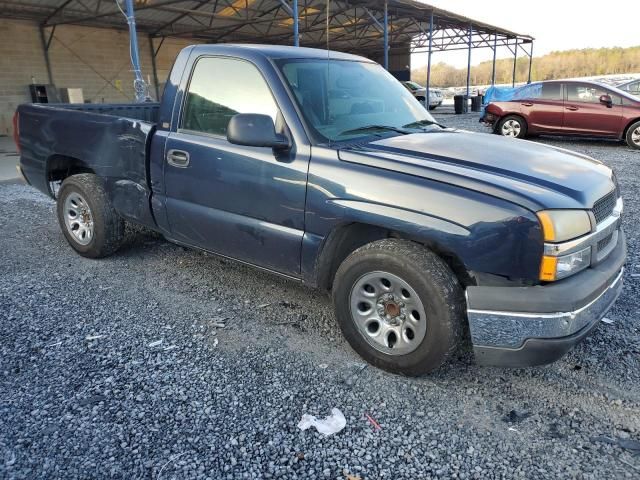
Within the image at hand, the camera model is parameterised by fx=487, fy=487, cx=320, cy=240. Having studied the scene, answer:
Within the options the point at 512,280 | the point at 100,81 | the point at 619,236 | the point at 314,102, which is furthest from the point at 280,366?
the point at 100,81

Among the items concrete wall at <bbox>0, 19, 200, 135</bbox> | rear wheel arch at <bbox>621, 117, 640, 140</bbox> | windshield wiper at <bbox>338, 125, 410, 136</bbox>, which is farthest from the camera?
concrete wall at <bbox>0, 19, 200, 135</bbox>

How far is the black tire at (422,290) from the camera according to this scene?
2.54 m

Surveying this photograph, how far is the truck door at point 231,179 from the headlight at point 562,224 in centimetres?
136

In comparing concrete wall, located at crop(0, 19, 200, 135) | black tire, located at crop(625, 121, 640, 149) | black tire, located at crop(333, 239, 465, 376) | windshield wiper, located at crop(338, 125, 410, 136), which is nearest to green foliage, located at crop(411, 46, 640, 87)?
concrete wall, located at crop(0, 19, 200, 135)

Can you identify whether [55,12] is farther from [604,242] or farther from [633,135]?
[604,242]

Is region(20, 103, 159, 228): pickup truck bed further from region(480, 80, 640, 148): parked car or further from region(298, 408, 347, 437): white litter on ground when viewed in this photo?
region(480, 80, 640, 148): parked car

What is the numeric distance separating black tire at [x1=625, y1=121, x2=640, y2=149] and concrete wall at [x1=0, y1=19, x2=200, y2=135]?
17.4 metres

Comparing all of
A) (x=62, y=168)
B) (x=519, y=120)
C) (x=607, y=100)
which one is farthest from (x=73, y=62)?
(x=607, y=100)

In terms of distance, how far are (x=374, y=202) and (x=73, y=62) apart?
21549 mm

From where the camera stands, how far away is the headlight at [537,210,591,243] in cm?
232

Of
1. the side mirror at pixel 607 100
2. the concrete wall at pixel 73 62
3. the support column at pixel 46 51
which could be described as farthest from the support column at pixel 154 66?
the side mirror at pixel 607 100

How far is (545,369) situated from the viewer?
9.59ft

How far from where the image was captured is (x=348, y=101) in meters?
3.44

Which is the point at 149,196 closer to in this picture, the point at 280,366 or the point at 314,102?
the point at 314,102
